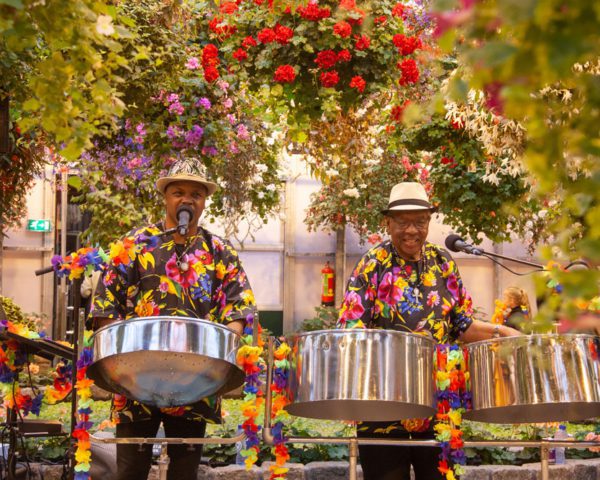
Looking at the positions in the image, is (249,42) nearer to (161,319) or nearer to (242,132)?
(161,319)

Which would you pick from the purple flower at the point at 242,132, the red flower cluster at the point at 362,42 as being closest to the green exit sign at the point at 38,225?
the purple flower at the point at 242,132

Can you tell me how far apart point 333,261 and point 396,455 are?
8.85 metres

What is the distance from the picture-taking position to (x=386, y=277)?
9.42ft

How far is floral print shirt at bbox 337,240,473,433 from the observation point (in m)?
2.82

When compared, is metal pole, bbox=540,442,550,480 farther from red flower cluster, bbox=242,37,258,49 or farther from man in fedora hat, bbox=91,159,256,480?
red flower cluster, bbox=242,37,258,49

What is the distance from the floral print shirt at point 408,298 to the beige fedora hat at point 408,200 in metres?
0.13

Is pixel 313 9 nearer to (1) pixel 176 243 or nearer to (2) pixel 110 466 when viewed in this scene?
(1) pixel 176 243

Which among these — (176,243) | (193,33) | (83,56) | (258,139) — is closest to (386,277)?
(176,243)

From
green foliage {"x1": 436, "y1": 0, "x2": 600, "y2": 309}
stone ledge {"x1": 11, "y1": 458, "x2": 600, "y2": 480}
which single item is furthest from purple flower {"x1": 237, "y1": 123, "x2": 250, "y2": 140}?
green foliage {"x1": 436, "y1": 0, "x2": 600, "y2": 309}

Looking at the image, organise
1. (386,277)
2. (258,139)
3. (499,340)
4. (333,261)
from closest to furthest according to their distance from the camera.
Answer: (499,340) → (386,277) → (258,139) → (333,261)

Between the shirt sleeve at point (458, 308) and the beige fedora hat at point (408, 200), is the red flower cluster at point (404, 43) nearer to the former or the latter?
the beige fedora hat at point (408, 200)

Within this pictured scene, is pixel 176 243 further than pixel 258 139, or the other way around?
pixel 258 139

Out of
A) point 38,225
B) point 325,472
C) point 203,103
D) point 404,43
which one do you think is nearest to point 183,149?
point 203,103

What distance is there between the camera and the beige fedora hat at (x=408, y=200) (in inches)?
116
